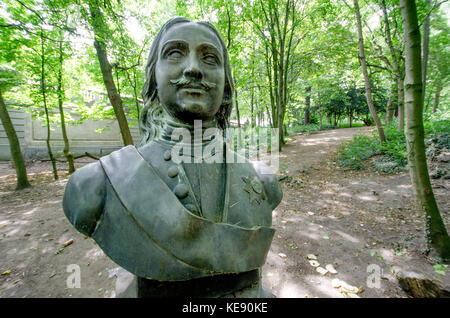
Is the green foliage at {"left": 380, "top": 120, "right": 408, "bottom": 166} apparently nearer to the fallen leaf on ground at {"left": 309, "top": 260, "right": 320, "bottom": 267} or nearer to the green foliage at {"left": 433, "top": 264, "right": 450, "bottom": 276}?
the green foliage at {"left": 433, "top": 264, "right": 450, "bottom": 276}

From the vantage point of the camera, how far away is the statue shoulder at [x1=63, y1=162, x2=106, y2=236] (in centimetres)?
125

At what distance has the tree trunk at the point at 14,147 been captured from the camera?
776 centimetres

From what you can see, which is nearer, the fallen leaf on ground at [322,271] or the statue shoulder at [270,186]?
the statue shoulder at [270,186]

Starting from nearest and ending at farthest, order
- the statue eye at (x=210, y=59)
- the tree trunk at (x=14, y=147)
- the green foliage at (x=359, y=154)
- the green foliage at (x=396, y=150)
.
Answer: the statue eye at (x=210, y=59) < the green foliage at (x=396, y=150) < the tree trunk at (x=14, y=147) < the green foliage at (x=359, y=154)

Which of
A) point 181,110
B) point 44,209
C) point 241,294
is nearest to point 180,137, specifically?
point 181,110

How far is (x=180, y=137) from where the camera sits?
1.53 metres

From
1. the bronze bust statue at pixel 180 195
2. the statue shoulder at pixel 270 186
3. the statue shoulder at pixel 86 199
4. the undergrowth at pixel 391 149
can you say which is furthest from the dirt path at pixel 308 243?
the statue shoulder at pixel 270 186

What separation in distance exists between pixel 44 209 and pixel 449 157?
1272cm

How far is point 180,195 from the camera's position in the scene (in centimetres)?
127

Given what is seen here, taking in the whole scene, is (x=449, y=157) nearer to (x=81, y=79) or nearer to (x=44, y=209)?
(x=44, y=209)

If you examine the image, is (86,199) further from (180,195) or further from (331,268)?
(331,268)

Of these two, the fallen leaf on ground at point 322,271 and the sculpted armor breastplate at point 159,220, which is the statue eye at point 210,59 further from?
the fallen leaf on ground at point 322,271

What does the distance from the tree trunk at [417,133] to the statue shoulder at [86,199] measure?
3958 millimetres

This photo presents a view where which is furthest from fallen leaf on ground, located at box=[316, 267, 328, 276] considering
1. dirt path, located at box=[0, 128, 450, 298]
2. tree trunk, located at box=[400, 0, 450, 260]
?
tree trunk, located at box=[400, 0, 450, 260]
